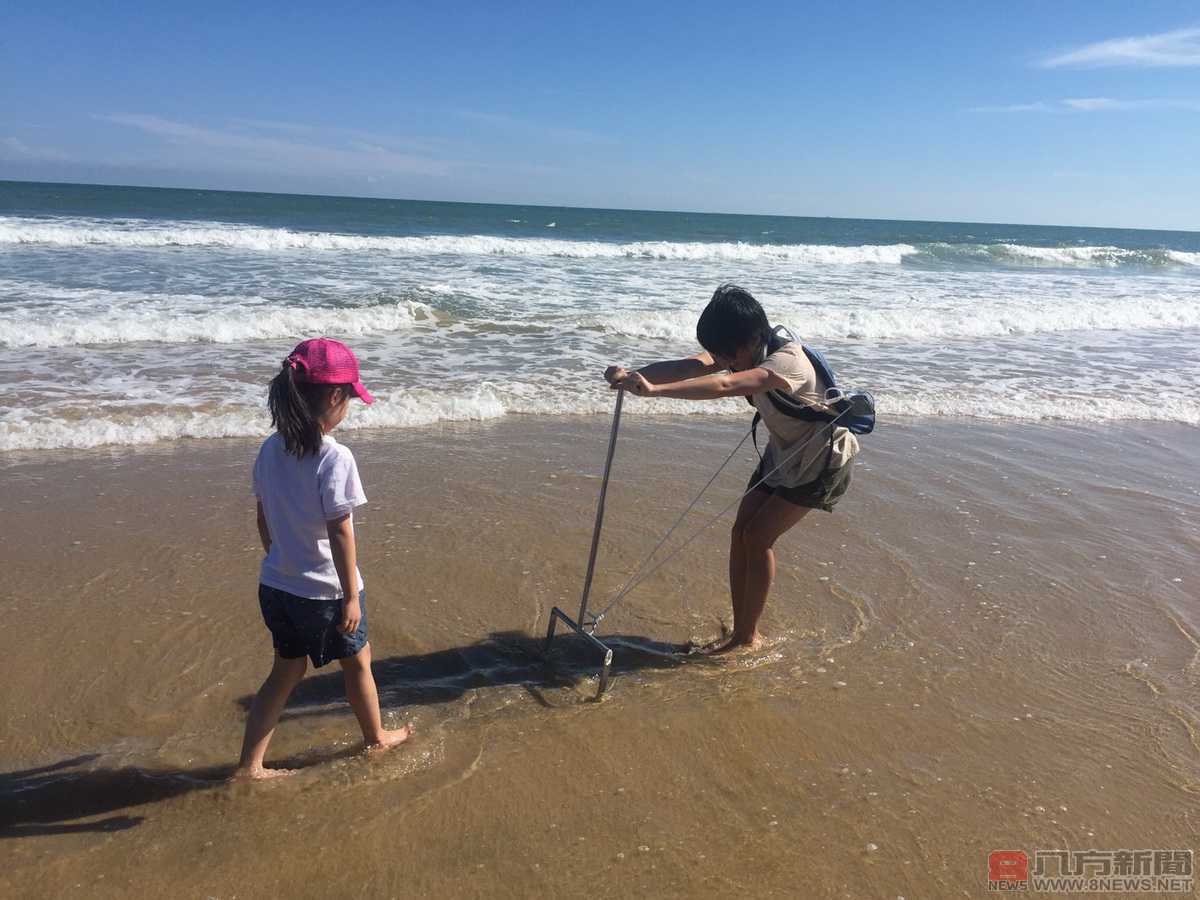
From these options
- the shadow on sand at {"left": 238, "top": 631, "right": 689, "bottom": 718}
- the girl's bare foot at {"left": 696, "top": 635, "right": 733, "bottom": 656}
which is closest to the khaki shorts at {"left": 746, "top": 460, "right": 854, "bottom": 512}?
the girl's bare foot at {"left": 696, "top": 635, "right": 733, "bottom": 656}

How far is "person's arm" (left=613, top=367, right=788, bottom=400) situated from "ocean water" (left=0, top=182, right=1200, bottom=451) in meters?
4.71

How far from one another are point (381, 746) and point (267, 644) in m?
1.04

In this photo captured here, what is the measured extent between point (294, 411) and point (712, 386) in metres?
1.46

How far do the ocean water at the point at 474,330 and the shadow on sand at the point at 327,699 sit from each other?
397 centimetres

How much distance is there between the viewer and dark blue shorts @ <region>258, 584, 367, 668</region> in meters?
2.62

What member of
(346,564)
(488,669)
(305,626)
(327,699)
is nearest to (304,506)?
(346,564)

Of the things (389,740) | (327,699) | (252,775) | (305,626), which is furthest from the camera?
(327,699)

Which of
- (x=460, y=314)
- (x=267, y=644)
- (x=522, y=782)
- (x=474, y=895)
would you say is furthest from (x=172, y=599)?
(x=460, y=314)

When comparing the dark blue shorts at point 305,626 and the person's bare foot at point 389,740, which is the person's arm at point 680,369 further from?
the person's bare foot at point 389,740

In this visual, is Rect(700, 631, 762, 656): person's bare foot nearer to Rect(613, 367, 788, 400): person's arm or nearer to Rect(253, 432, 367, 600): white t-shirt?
Rect(613, 367, 788, 400): person's arm

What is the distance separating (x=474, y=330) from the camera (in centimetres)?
1228

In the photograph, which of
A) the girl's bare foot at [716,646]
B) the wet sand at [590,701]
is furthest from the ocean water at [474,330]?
the girl's bare foot at [716,646]

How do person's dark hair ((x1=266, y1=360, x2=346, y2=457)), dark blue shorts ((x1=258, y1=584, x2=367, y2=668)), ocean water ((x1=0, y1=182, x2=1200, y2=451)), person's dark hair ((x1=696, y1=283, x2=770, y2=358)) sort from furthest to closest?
ocean water ((x1=0, y1=182, x2=1200, y2=451)) → person's dark hair ((x1=696, y1=283, x2=770, y2=358)) → dark blue shorts ((x1=258, y1=584, x2=367, y2=668)) → person's dark hair ((x1=266, y1=360, x2=346, y2=457))

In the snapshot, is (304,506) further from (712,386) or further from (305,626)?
(712,386)
